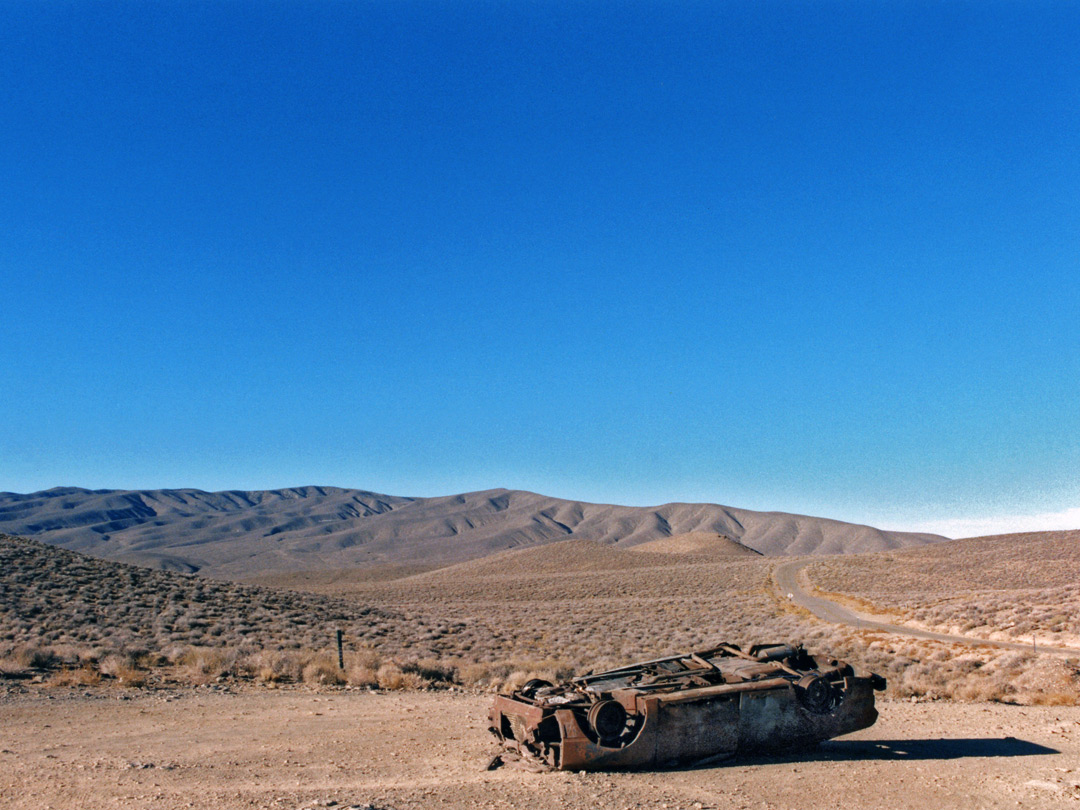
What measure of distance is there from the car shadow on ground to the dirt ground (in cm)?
3

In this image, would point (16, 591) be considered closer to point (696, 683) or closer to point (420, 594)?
point (696, 683)

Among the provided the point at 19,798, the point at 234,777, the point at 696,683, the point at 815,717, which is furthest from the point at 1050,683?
the point at 19,798

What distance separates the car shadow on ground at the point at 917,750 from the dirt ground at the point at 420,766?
35 mm

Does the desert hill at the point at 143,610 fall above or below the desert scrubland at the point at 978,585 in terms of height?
above

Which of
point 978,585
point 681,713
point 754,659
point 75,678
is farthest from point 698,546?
point 681,713

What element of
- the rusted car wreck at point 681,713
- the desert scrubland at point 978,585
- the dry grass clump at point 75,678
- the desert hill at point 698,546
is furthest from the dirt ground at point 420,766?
the desert hill at point 698,546

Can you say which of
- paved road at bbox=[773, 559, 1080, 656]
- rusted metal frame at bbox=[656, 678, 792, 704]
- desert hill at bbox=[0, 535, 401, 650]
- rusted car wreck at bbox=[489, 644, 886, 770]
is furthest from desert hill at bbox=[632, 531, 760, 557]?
rusted metal frame at bbox=[656, 678, 792, 704]

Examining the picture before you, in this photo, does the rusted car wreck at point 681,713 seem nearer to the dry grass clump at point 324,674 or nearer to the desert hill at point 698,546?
the dry grass clump at point 324,674

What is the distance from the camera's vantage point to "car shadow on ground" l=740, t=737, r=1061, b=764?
9.43 meters

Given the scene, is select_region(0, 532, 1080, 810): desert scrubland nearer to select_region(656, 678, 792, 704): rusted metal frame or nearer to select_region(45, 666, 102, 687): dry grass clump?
select_region(45, 666, 102, 687): dry grass clump

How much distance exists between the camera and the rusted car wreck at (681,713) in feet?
27.8

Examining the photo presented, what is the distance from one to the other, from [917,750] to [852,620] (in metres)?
29.8

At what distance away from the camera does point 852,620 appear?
37.2m

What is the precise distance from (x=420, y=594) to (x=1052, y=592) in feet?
147
